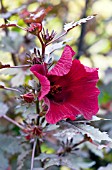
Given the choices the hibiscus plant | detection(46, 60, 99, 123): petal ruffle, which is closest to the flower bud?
the hibiscus plant

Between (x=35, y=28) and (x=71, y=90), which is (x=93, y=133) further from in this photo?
(x=35, y=28)

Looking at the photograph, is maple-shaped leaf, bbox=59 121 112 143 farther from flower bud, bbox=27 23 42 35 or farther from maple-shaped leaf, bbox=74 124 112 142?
flower bud, bbox=27 23 42 35

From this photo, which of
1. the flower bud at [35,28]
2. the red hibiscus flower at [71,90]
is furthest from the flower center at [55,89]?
the flower bud at [35,28]

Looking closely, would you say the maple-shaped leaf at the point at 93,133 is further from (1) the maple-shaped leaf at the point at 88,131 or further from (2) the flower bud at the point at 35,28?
(2) the flower bud at the point at 35,28

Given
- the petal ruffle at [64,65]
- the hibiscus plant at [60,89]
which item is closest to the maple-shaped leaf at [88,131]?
the hibiscus plant at [60,89]

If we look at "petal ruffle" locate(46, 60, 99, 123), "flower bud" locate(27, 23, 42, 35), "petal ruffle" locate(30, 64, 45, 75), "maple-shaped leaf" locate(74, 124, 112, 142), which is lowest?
"maple-shaped leaf" locate(74, 124, 112, 142)

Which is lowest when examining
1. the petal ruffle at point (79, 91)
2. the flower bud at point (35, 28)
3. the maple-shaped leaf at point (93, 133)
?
the maple-shaped leaf at point (93, 133)

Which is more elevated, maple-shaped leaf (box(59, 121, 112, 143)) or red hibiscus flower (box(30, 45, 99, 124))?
red hibiscus flower (box(30, 45, 99, 124))

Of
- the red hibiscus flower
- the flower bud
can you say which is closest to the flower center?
the red hibiscus flower

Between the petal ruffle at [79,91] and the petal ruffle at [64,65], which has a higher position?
the petal ruffle at [64,65]

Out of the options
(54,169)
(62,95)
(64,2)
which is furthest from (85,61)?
(62,95)
